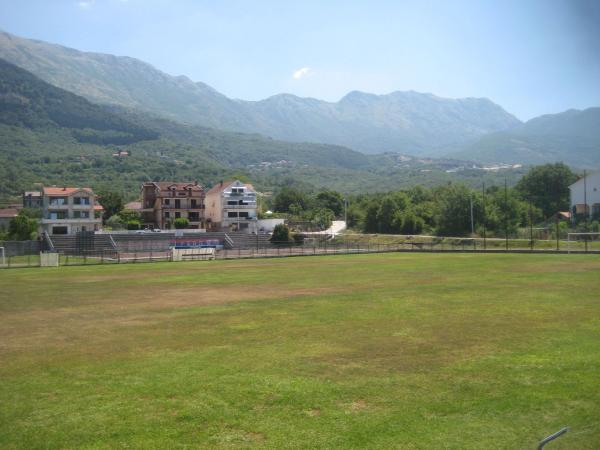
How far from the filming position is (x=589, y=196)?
277ft

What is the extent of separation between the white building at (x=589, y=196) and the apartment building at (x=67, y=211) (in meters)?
75.4

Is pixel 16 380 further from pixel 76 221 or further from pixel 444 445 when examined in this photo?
pixel 76 221

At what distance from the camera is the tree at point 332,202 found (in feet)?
456

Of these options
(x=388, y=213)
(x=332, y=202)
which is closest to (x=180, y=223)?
(x=388, y=213)

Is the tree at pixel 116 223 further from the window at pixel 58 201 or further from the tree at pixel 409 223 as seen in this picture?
the tree at pixel 409 223

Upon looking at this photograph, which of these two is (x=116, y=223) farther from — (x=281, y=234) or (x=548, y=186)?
(x=548, y=186)

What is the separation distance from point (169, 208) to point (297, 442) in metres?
90.4

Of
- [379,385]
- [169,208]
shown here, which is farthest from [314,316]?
[169,208]

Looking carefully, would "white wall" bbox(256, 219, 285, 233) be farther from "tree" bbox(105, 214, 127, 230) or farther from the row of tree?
"tree" bbox(105, 214, 127, 230)

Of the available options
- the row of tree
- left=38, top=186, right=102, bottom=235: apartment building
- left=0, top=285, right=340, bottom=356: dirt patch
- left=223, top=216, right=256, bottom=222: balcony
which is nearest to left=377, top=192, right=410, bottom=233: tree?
the row of tree

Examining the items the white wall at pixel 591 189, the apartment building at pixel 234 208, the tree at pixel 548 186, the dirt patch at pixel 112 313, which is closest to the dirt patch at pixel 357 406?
the dirt patch at pixel 112 313

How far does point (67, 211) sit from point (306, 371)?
266 ft

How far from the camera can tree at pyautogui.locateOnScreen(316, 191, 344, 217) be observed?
13912cm

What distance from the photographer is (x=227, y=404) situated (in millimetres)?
9398
